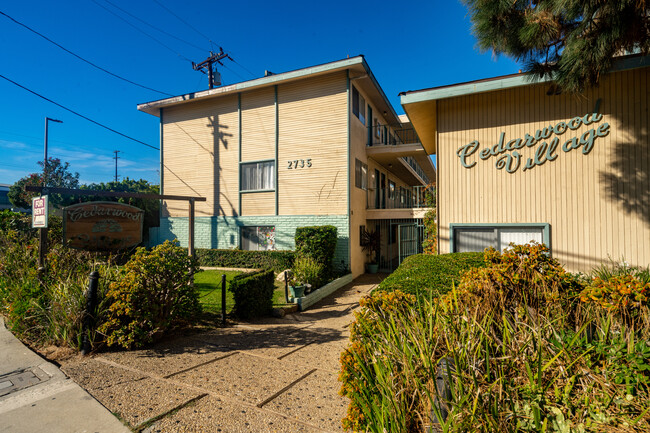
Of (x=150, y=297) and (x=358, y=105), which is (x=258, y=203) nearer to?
(x=358, y=105)

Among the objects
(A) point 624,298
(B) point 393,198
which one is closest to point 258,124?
(B) point 393,198

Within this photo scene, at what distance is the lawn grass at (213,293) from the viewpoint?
26.0 ft

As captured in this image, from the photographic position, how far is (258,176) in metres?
15.1

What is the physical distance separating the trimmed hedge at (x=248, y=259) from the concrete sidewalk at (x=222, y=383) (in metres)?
7.14

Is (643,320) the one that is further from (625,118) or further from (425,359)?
(625,118)

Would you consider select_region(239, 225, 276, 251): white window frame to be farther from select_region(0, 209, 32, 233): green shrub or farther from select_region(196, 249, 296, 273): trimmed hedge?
select_region(0, 209, 32, 233): green shrub

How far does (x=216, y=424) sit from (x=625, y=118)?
983cm

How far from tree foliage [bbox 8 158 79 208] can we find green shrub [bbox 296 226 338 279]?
14.2m

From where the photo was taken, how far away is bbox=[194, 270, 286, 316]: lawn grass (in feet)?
→ 26.0

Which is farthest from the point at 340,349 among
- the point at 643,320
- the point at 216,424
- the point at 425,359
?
the point at 643,320

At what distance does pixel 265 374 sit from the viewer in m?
4.16

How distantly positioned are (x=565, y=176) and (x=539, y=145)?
0.95 m

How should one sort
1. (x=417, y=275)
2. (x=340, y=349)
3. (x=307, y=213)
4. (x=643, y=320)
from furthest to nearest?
(x=307, y=213)
(x=340, y=349)
(x=417, y=275)
(x=643, y=320)

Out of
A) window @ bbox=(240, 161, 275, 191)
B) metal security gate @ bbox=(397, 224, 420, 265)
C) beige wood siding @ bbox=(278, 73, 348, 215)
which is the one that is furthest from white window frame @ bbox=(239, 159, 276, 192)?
metal security gate @ bbox=(397, 224, 420, 265)
